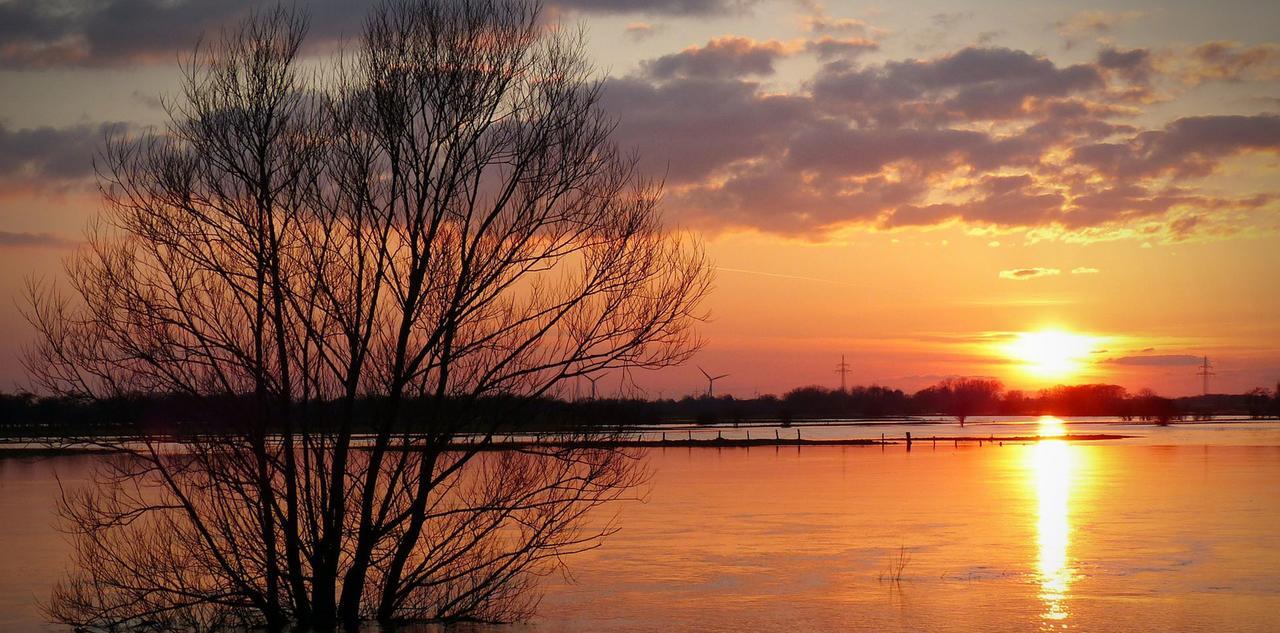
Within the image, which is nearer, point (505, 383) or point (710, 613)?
point (505, 383)

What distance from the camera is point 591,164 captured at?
56.5ft

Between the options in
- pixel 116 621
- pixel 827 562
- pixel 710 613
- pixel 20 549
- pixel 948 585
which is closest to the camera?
pixel 116 621

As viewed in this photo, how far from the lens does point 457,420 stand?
16.6 m

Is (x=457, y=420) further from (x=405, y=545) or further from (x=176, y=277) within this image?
(x=176, y=277)

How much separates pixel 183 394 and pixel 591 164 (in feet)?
21.8

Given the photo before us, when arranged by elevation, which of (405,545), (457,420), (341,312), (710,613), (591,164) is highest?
(591,164)

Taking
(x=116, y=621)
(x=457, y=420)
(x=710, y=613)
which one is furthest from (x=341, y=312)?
(x=710, y=613)

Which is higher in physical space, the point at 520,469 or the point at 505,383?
the point at 505,383

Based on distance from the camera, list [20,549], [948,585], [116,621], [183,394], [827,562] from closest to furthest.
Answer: [183,394] → [116,621] → [948,585] → [827,562] → [20,549]

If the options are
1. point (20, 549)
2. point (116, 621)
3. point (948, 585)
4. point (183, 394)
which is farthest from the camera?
point (20, 549)

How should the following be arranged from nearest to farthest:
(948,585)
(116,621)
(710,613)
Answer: (116,621)
(710,613)
(948,585)

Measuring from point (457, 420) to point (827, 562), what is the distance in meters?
11.1

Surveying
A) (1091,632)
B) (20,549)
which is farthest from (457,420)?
(20,549)

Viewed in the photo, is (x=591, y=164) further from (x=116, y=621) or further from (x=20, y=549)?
(x=20, y=549)
